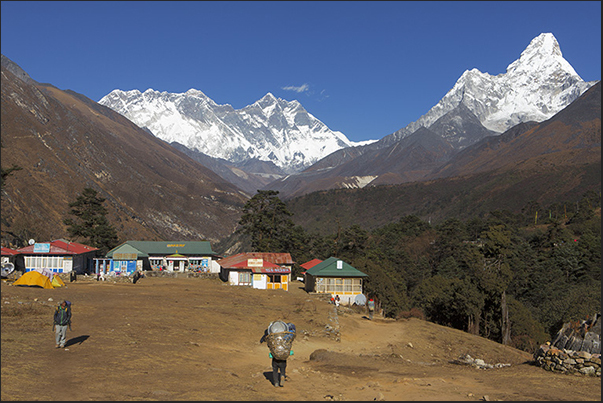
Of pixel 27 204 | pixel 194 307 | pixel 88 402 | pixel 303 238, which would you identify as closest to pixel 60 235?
pixel 27 204

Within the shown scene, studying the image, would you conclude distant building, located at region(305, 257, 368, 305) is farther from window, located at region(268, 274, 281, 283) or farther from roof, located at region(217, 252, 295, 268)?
roof, located at region(217, 252, 295, 268)

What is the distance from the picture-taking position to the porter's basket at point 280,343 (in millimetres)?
15719

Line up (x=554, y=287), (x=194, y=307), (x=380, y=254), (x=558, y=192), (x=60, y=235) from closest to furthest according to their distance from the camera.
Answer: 1. (x=194, y=307)
2. (x=554, y=287)
3. (x=380, y=254)
4. (x=60, y=235)
5. (x=558, y=192)

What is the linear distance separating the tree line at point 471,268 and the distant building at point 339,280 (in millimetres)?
2550

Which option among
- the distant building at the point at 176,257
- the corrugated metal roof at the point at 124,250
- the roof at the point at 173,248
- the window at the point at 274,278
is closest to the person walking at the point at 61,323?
the window at the point at 274,278

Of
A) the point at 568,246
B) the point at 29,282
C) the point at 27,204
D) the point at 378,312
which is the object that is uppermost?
the point at 27,204

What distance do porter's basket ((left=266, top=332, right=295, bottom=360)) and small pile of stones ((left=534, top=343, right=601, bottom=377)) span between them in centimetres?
1041

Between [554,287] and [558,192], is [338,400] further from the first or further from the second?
[558,192]

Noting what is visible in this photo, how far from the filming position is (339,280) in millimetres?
58531

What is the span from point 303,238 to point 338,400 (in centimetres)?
7282

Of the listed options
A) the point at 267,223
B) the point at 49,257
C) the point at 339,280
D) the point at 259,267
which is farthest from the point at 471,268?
the point at 49,257

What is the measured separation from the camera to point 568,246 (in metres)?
86.8

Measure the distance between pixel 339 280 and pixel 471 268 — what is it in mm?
14960

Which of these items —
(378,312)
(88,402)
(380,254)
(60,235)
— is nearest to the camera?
(88,402)
